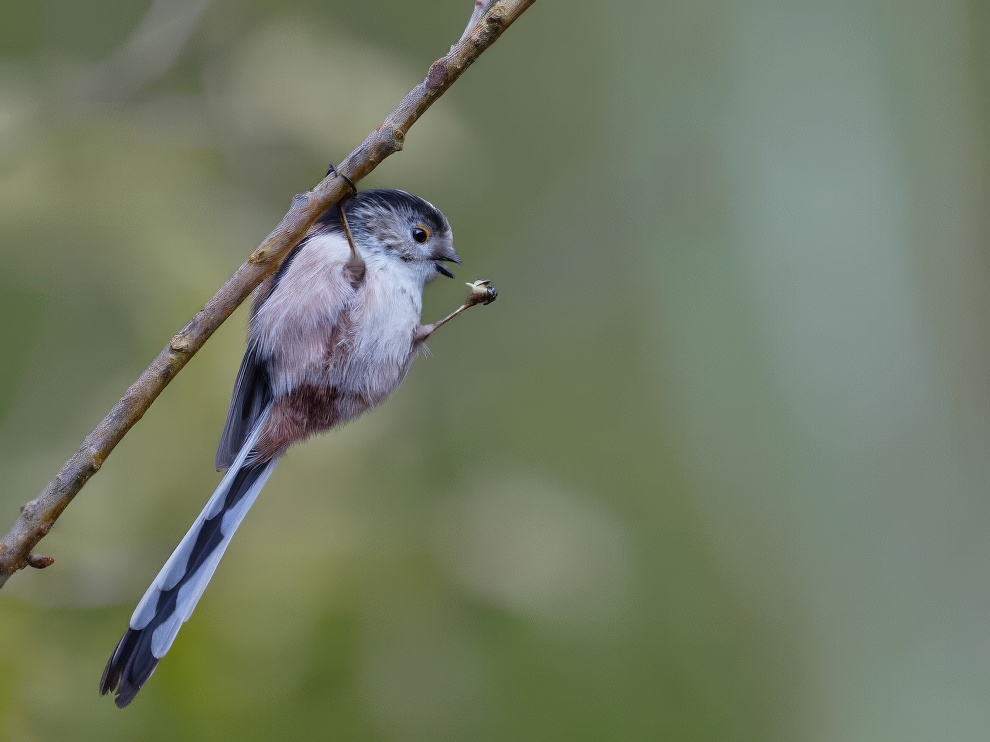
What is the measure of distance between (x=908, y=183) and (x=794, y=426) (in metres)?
1.55

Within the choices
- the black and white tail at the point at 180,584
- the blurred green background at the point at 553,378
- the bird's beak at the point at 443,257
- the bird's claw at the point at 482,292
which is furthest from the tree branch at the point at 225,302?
the blurred green background at the point at 553,378

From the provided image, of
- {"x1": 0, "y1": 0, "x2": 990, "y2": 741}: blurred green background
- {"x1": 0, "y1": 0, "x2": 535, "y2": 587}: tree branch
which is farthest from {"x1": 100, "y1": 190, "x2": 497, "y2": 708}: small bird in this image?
{"x1": 0, "y1": 0, "x2": 990, "y2": 741}: blurred green background

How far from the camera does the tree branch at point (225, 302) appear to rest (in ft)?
4.97

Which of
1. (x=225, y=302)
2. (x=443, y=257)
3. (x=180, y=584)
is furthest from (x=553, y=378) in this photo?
(x=225, y=302)

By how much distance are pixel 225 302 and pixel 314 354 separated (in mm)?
513

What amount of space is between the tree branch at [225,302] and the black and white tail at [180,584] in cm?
21

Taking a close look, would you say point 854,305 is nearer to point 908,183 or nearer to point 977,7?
point 908,183

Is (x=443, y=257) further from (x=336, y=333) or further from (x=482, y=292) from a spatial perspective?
(x=336, y=333)

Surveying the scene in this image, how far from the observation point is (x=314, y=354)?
2.11 metres

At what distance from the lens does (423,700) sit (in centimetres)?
326

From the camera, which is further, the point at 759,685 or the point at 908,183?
the point at 908,183

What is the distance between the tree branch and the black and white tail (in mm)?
207

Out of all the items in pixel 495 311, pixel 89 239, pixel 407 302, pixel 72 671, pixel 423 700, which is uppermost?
pixel 495 311

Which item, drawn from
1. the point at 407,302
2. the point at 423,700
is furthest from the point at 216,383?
the point at 423,700
